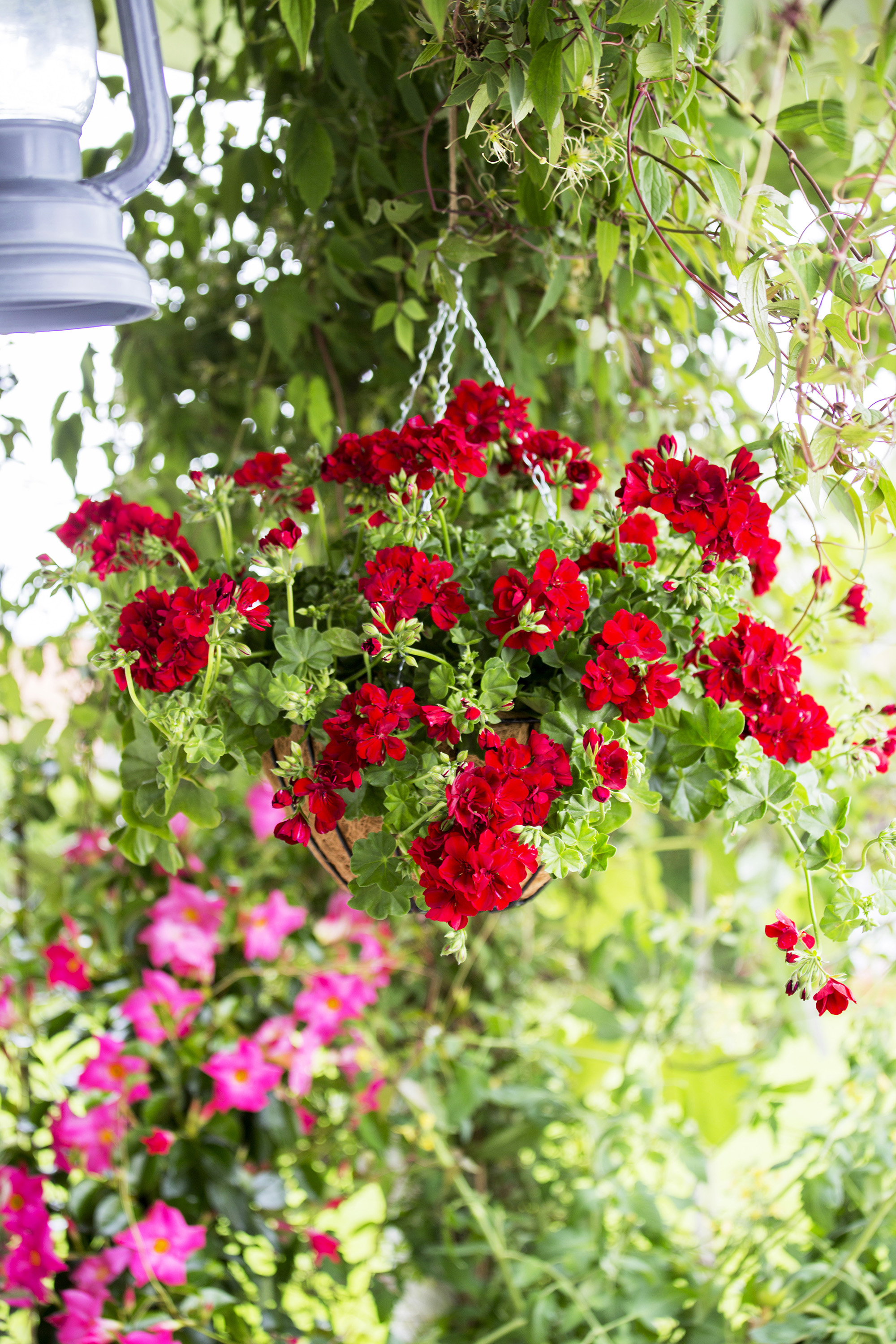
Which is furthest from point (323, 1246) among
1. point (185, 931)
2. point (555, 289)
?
point (555, 289)

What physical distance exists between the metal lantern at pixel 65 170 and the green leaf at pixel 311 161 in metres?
0.16

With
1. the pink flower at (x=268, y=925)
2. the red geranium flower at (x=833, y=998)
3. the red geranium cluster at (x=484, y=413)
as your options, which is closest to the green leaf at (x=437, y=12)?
the red geranium cluster at (x=484, y=413)

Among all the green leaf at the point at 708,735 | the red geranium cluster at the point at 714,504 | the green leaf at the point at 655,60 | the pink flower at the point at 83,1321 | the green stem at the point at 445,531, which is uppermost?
the green leaf at the point at 655,60

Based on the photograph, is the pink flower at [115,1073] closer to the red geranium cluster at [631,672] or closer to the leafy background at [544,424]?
the leafy background at [544,424]

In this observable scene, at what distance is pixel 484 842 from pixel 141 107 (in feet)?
1.99

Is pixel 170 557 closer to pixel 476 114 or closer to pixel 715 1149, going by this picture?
pixel 476 114

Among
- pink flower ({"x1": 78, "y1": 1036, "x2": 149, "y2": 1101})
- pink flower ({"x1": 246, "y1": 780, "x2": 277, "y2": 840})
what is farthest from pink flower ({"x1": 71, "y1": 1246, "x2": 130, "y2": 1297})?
pink flower ({"x1": 246, "y1": 780, "x2": 277, "y2": 840})

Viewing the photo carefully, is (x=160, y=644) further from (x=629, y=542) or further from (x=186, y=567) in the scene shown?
(x=629, y=542)

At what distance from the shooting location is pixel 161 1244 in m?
1.03

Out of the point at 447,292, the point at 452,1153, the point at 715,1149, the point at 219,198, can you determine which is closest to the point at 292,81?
the point at 219,198

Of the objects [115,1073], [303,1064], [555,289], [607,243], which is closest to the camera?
[607,243]

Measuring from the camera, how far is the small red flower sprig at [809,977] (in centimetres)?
50

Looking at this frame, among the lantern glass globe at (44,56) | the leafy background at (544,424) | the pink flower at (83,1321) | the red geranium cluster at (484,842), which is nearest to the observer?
the red geranium cluster at (484,842)

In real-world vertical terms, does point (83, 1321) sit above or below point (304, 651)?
below
